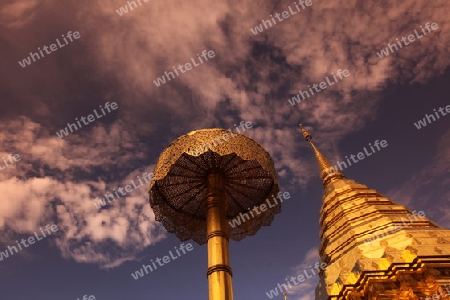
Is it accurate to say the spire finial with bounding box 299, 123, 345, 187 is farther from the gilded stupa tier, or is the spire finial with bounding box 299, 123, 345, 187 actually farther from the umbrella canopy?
the umbrella canopy

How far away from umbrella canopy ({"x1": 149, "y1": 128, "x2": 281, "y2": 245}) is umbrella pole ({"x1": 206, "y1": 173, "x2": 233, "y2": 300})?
1.72 feet

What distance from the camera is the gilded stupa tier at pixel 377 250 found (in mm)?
10375

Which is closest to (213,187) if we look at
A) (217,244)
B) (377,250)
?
(217,244)

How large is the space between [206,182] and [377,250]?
563 cm

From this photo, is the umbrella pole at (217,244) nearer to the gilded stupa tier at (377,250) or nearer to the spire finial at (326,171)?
the gilded stupa tier at (377,250)

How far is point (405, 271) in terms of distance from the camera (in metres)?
10.5

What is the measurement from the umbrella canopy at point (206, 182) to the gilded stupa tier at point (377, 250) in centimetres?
269

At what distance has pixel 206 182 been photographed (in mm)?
10727

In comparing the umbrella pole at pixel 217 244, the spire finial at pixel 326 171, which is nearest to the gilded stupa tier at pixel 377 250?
the spire finial at pixel 326 171

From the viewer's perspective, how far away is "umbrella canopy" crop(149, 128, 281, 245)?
10.0 m

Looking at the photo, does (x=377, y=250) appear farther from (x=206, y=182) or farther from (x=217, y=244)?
(x=217, y=244)

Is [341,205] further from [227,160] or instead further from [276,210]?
[227,160]

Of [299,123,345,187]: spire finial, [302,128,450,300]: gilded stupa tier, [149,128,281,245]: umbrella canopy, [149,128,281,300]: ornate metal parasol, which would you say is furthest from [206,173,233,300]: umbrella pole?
[299,123,345,187]: spire finial

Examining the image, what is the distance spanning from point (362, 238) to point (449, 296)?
3830 millimetres
